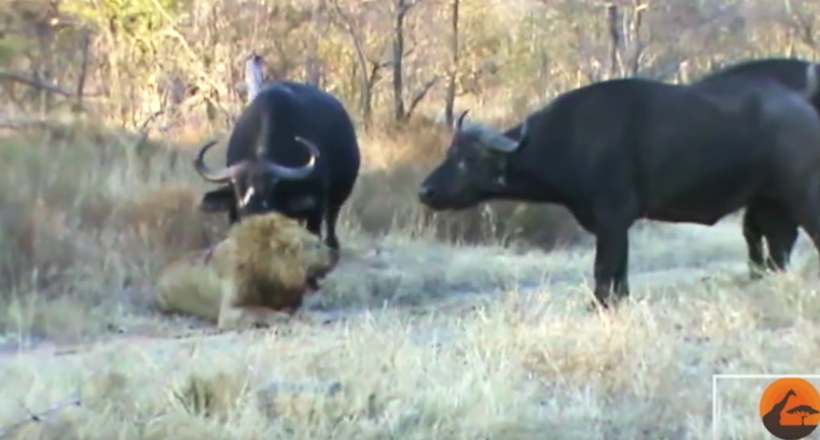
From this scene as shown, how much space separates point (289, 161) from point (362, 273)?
113 centimetres

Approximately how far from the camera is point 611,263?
9.67 metres

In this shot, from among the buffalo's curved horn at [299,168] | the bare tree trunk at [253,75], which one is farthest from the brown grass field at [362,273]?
the buffalo's curved horn at [299,168]

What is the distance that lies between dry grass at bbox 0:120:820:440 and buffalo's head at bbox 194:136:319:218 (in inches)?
29.9

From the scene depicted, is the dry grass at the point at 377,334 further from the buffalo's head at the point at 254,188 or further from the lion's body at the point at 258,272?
the buffalo's head at the point at 254,188

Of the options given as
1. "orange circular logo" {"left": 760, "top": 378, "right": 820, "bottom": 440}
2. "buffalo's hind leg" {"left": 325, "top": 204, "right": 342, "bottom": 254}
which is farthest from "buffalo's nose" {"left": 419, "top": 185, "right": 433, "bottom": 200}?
"orange circular logo" {"left": 760, "top": 378, "right": 820, "bottom": 440}

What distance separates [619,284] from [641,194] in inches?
25.2

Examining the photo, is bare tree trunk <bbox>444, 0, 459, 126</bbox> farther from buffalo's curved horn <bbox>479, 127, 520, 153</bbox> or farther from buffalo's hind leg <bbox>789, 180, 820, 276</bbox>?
buffalo's hind leg <bbox>789, 180, 820, 276</bbox>

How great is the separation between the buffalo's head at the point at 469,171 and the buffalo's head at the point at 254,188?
119 cm

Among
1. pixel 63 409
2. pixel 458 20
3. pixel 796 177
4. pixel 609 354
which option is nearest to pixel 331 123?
pixel 796 177

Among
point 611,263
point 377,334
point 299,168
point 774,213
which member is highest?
point 299,168

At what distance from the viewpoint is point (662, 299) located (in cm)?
937

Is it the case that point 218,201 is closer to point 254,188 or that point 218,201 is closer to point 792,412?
point 254,188

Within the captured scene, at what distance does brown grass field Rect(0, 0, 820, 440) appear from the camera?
609 cm

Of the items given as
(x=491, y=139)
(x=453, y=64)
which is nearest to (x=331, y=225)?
(x=491, y=139)
